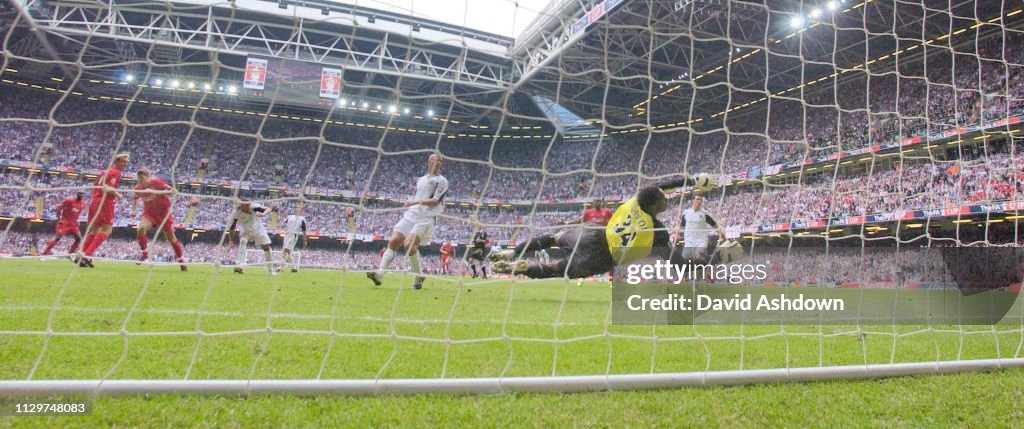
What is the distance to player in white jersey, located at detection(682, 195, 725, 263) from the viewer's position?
6.89m

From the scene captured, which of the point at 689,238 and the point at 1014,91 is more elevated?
the point at 1014,91

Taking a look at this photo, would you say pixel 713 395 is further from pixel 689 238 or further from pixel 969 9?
pixel 969 9

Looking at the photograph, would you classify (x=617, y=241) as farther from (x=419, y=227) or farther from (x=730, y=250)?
(x=419, y=227)

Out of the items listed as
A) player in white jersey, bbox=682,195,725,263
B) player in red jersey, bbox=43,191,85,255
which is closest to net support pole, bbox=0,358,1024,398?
player in white jersey, bbox=682,195,725,263

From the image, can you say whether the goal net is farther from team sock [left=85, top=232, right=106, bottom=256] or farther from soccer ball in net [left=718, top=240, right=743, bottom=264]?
soccer ball in net [left=718, top=240, right=743, bottom=264]

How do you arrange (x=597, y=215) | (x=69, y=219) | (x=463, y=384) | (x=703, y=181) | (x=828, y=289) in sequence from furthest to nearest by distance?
(x=828, y=289)
(x=69, y=219)
(x=597, y=215)
(x=703, y=181)
(x=463, y=384)

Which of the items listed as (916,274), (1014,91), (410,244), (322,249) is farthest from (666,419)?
(322,249)

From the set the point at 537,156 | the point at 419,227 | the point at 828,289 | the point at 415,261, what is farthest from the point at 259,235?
the point at 537,156

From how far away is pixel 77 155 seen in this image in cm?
2425

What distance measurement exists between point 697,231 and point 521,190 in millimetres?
21280

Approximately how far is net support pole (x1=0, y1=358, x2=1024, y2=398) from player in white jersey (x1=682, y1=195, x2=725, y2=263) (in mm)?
4375

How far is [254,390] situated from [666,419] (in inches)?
56.9

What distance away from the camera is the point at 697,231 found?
23.3 feet

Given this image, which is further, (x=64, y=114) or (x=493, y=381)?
(x=64, y=114)
